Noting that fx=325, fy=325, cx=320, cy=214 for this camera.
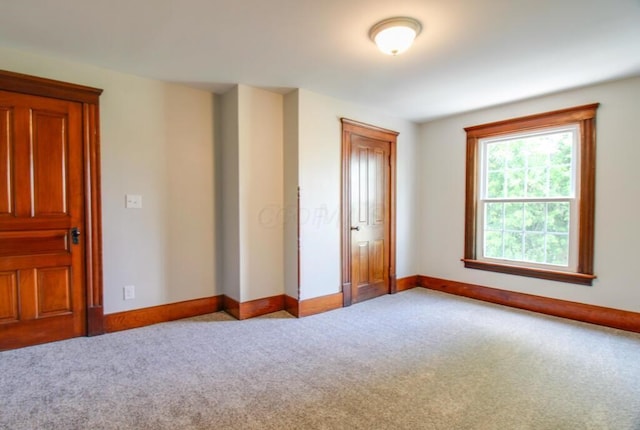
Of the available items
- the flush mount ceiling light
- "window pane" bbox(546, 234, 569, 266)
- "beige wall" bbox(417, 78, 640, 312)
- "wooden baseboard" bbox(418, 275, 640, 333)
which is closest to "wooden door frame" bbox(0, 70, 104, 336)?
the flush mount ceiling light

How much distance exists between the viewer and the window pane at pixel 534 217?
372cm

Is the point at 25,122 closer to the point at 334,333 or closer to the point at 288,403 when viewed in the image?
the point at 288,403

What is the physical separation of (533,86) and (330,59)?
2.18 m

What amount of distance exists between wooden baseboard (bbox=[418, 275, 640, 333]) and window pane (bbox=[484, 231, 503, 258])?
44cm

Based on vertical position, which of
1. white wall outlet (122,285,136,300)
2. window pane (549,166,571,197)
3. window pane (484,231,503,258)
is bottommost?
white wall outlet (122,285,136,300)

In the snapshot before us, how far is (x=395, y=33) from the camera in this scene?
2.21m

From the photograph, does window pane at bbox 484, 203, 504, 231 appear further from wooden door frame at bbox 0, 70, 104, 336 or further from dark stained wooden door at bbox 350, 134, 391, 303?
wooden door frame at bbox 0, 70, 104, 336

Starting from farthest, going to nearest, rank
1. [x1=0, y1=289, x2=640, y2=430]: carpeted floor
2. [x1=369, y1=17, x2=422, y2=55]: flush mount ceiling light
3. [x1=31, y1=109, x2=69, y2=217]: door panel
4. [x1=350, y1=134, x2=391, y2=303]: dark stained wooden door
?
[x1=350, y1=134, x2=391, y2=303]: dark stained wooden door
[x1=31, y1=109, x2=69, y2=217]: door panel
[x1=369, y1=17, x2=422, y2=55]: flush mount ceiling light
[x1=0, y1=289, x2=640, y2=430]: carpeted floor

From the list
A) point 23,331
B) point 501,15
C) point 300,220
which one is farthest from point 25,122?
point 501,15

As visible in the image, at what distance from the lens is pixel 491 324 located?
10.7 feet

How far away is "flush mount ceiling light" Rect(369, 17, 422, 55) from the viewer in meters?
2.15

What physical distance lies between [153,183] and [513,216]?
4.10m

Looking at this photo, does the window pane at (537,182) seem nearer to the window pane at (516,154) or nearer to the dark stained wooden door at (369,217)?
the window pane at (516,154)

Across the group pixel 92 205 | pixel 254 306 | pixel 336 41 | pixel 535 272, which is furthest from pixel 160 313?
pixel 535 272
